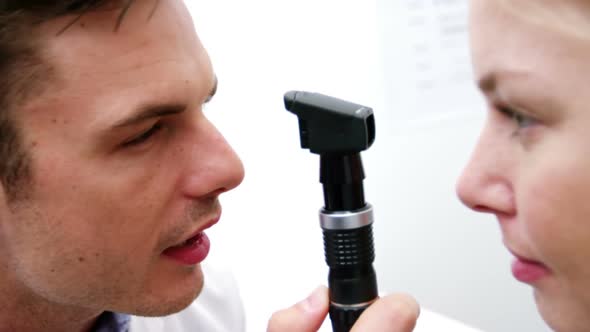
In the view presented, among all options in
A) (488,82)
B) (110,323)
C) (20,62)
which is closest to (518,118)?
(488,82)

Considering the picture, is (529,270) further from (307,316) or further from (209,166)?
(209,166)

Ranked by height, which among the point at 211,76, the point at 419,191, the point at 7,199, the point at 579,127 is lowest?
the point at 419,191

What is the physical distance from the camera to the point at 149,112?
664mm

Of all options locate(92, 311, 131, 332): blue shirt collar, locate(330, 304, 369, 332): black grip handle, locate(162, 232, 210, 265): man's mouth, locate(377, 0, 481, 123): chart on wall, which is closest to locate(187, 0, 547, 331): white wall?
locate(377, 0, 481, 123): chart on wall

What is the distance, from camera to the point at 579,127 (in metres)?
0.52

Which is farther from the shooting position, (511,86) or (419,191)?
(419,191)

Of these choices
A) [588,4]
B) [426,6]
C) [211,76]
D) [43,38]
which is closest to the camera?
[588,4]

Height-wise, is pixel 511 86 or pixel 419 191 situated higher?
pixel 511 86

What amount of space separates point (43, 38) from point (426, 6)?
0.88 m

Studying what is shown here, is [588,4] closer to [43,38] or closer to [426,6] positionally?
[43,38]

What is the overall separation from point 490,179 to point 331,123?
0.51 feet

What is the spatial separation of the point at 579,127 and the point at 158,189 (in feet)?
1.38

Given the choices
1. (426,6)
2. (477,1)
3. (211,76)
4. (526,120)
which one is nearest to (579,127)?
(526,120)

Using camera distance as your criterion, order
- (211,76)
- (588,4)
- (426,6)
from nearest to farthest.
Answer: (588,4) < (211,76) < (426,6)
